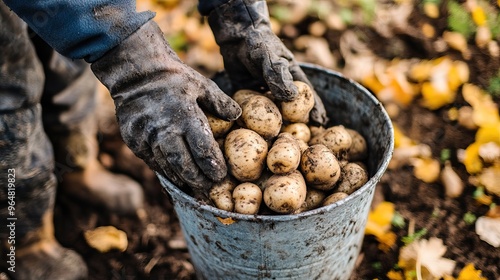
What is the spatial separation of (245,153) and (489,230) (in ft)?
4.28

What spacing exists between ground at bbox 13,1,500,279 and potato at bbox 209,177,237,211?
24.4 inches

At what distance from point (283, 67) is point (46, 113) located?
1319 mm

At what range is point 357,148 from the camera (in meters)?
1.90

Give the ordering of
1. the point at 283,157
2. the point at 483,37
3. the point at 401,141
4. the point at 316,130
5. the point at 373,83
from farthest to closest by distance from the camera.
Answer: the point at 483,37, the point at 373,83, the point at 401,141, the point at 316,130, the point at 283,157

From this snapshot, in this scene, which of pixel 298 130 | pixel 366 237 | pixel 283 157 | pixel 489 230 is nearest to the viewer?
pixel 283 157

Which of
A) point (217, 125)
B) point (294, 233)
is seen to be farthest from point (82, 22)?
point (294, 233)

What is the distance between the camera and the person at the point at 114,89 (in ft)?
4.86

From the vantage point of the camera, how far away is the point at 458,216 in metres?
2.28

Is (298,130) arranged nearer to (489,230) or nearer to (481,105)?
(489,230)

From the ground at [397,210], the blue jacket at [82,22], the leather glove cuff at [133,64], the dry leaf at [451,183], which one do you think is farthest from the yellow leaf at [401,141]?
the blue jacket at [82,22]

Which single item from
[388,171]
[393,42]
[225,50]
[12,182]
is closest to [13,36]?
[12,182]

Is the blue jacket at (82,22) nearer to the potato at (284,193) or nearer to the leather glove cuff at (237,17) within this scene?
the leather glove cuff at (237,17)

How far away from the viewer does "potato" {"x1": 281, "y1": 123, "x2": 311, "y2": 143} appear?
1815mm

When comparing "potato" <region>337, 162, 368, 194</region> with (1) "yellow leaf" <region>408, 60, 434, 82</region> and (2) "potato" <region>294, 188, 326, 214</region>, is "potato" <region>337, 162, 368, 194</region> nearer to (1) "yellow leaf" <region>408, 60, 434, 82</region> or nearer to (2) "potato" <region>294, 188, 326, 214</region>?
(2) "potato" <region>294, 188, 326, 214</region>
